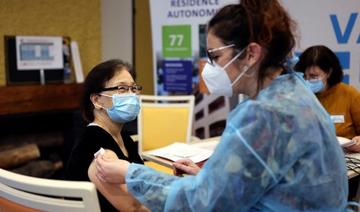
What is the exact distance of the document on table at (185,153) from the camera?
203 cm

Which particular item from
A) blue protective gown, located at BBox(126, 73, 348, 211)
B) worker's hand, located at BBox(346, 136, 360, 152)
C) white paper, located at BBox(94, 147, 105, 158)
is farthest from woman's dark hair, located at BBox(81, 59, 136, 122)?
worker's hand, located at BBox(346, 136, 360, 152)

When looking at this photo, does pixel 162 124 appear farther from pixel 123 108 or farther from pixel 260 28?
pixel 260 28

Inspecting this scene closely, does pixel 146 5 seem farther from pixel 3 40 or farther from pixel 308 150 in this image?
pixel 308 150

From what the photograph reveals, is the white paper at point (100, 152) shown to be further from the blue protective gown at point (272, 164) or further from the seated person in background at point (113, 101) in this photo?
the blue protective gown at point (272, 164)

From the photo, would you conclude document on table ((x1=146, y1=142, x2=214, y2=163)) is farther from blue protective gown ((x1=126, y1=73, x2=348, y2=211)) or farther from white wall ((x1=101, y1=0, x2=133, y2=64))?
white wall ((x1=101, y1=0, x2=133, y2=64))

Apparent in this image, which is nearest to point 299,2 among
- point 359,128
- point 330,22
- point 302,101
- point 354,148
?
point 330,22

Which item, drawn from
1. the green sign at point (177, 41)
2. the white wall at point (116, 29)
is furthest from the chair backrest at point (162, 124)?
the white wall at point (116, 29)

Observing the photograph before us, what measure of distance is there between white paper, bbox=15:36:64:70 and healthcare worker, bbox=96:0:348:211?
3.15 meters

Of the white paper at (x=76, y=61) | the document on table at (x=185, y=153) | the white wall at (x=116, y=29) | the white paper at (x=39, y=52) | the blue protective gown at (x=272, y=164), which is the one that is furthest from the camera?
the white wall at (x=116, y=29)

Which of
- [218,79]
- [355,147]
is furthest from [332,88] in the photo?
[218,79]

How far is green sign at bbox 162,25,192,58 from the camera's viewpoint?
12.6ft

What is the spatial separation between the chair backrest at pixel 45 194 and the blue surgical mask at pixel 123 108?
685mm

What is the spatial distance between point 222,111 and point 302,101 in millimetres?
2736

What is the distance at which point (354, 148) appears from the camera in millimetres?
2207
